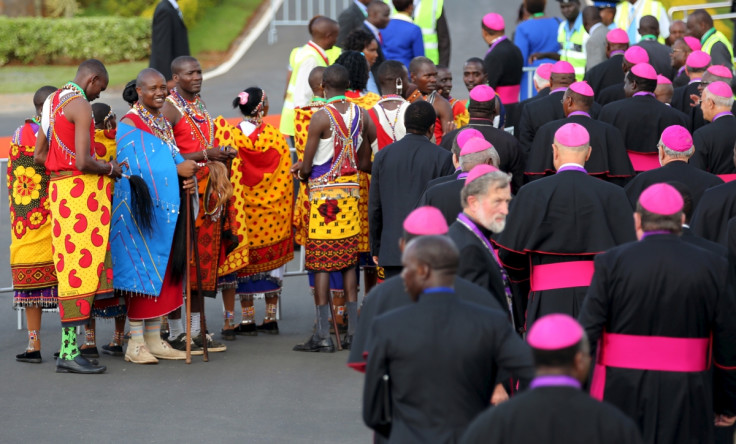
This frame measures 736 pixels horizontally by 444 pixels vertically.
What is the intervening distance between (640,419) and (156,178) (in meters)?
4.79

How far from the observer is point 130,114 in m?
9.30

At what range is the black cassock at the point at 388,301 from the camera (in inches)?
199

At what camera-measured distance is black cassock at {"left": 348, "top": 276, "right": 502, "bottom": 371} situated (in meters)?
5.06

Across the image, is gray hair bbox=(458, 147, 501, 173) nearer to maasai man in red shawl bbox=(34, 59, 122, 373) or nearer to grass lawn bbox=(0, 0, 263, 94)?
maasai man in red shawl bbox=(34, 59, 122, 373)

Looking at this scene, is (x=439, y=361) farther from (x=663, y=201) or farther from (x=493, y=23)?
(x=493, y=23)

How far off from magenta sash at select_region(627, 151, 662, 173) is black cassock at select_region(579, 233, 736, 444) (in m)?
5.29

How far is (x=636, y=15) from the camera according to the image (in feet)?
56.6

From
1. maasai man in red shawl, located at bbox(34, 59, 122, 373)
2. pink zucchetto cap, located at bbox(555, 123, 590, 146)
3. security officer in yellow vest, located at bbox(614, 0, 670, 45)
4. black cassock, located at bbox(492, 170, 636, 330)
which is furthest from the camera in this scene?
security officer in yellow vest, located at bbox(614, 0, 670, 45)

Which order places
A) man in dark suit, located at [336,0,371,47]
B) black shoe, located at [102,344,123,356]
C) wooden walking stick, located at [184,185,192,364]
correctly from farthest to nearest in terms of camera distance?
1. man in dark suit, located at [336,0,371,47]
2. black shoe, located at [102,344,123,356]
3. wooden walking stick, located at [184,185,192,364]

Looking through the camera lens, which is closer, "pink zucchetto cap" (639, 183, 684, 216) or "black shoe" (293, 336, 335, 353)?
"pink zucchetto cap" (639, 183, 684, 216)

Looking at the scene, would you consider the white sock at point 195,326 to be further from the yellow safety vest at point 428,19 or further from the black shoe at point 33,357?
the yellow safety vest at point 428,19

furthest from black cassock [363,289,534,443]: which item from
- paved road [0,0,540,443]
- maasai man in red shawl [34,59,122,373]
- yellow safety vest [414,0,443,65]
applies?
yellow safety vest [414,0,443,65]

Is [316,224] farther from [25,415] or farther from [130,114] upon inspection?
[25,415]

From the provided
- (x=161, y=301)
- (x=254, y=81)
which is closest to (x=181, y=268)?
(x=161, y=301)
